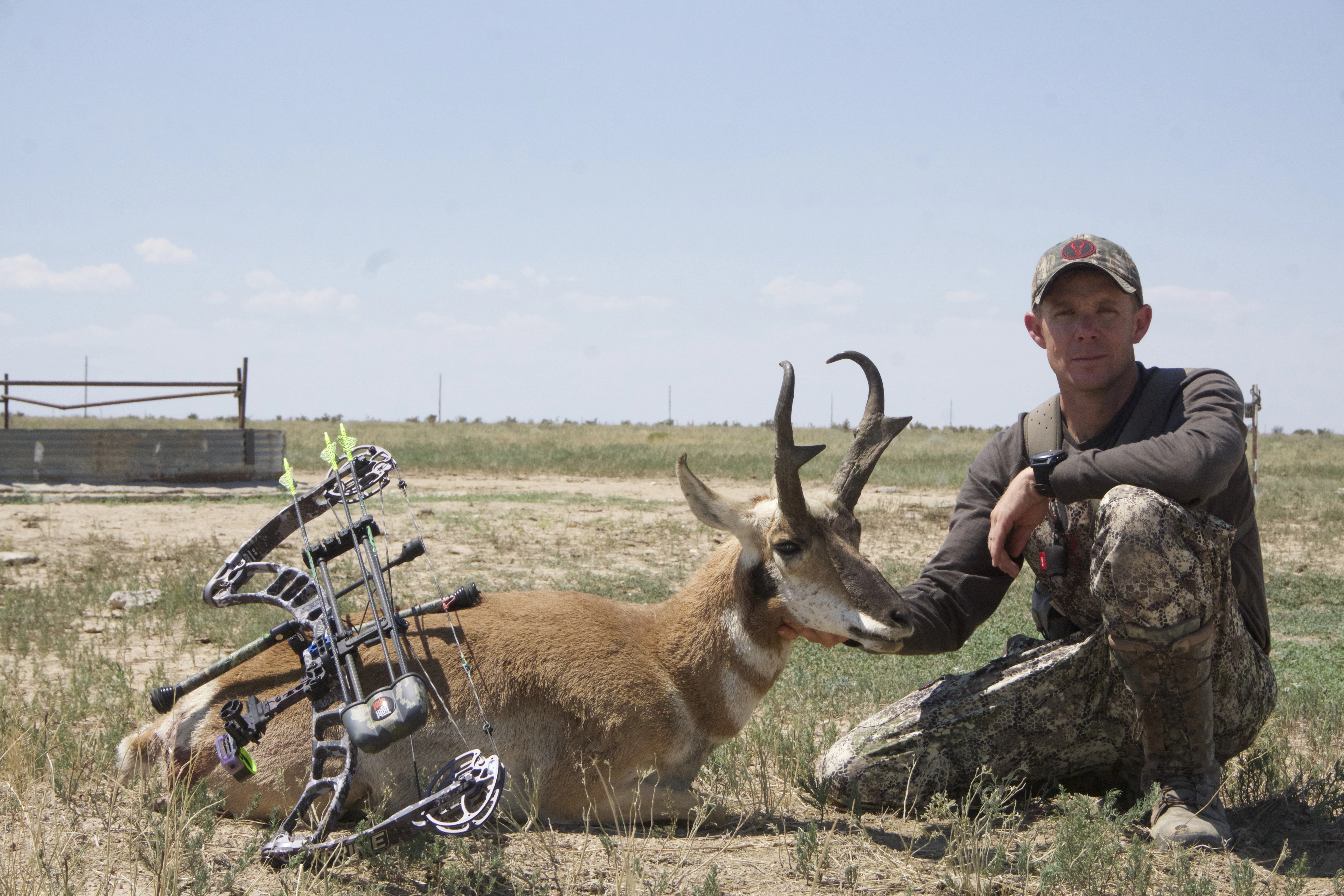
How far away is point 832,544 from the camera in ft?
16.4

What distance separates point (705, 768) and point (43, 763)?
327 cm

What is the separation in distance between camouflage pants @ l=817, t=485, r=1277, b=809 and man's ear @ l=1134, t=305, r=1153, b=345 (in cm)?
90

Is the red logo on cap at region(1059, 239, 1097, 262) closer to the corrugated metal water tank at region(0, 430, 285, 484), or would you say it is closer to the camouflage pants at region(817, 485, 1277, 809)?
the camouflage pants at region(817, 485, 1277, 809)

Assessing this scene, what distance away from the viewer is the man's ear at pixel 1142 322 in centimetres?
510

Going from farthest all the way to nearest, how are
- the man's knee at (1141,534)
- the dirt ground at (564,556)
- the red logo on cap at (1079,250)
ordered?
the red logo on cap at (1079,250) → the man's knee at (1141,534) → the dirt ground at (564,556)

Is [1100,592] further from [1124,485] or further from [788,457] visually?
[788,457]

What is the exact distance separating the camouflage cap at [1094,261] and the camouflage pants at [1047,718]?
1069mm

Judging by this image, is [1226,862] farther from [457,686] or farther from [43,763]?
[43,763]

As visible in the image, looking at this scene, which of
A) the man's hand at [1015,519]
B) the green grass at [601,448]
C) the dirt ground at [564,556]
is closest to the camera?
the dirt ground at [564,556]

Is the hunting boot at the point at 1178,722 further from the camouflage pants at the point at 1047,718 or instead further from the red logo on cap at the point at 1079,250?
the red logo on cap at the point at 1079,250

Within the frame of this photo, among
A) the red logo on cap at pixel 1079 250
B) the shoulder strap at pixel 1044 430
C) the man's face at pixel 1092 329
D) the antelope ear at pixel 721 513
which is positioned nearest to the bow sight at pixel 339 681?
the antelope ear at pixel 721 513

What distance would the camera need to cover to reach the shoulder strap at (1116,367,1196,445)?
4.86 m

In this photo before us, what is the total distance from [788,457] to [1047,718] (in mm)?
1848

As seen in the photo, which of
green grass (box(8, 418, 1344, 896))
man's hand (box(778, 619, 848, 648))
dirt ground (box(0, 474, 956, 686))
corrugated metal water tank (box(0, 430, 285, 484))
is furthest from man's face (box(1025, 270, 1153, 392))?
corrugated metal water tank (box(0, 430, 285, 484))
